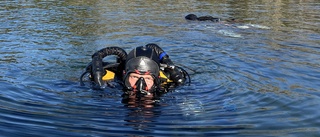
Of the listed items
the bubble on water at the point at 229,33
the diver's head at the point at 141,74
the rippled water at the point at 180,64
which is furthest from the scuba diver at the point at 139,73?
the bubble on water at the point at 229,33

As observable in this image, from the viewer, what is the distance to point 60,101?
747cm

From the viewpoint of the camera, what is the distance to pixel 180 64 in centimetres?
1101

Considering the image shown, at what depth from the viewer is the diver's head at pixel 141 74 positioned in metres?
7.57

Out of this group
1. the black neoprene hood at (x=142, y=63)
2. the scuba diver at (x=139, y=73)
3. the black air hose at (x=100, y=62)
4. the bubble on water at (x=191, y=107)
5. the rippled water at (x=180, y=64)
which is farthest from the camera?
the black air hose at (x=100, y=62)

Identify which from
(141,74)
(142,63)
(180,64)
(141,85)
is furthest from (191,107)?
(180,64)

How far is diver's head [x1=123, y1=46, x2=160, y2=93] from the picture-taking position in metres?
7.57

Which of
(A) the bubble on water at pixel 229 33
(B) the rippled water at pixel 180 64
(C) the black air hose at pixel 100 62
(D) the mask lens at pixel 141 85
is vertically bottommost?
(A) the bubble on water at pixel 229 33

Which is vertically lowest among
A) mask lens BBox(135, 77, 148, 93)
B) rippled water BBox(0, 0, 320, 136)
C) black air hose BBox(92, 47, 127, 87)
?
rippled water BBox(0, 0, 320, 136)

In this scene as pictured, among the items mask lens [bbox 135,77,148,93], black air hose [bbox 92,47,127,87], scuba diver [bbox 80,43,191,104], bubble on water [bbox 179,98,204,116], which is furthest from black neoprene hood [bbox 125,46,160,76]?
bubble on water [bbox 179,98,204,116]

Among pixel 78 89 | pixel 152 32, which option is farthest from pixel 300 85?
pixel 152 32

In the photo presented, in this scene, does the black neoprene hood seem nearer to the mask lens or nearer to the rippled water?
the mask lens

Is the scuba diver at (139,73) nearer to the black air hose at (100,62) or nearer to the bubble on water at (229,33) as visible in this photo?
the black air hose at (100,62)

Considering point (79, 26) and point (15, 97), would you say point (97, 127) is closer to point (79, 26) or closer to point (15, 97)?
point (15, 97)

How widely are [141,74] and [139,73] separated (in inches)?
1.5
